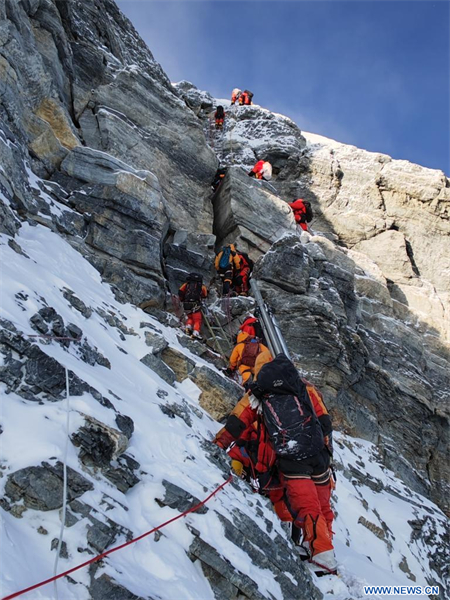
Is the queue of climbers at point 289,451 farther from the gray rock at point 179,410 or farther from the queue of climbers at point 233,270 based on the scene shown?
the queue of climbers at point 233,270

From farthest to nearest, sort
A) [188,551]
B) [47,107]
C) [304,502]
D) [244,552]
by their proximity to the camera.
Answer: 1. [47,107]
2. [304,502]
3. [244,552]
4. [188,551]

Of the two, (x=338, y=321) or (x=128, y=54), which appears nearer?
(x=338, y=321)

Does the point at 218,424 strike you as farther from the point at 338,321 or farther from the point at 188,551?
the point at 338,321

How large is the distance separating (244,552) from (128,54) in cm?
2270

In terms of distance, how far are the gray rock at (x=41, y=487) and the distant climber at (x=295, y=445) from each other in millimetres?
2893

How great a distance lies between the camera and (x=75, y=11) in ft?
59.6

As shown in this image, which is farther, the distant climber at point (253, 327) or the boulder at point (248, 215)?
the boulder at point (248, 215)

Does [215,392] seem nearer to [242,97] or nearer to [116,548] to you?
[116,548]

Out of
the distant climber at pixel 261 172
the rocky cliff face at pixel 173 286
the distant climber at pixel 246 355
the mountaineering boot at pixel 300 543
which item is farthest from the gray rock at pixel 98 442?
the distant climber at pixel 261 172

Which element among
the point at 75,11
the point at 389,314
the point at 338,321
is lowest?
the point at 338,321

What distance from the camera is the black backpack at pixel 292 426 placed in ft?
19.0

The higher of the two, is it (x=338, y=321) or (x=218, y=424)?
(x=338, y=321)

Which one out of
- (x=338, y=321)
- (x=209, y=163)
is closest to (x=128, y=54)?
(x=209, y=163)

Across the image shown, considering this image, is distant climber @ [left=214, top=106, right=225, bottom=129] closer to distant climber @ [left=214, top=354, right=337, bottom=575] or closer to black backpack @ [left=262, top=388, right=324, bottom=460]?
distant climber @ [left=214, top=354, right=337, bottom=575]
